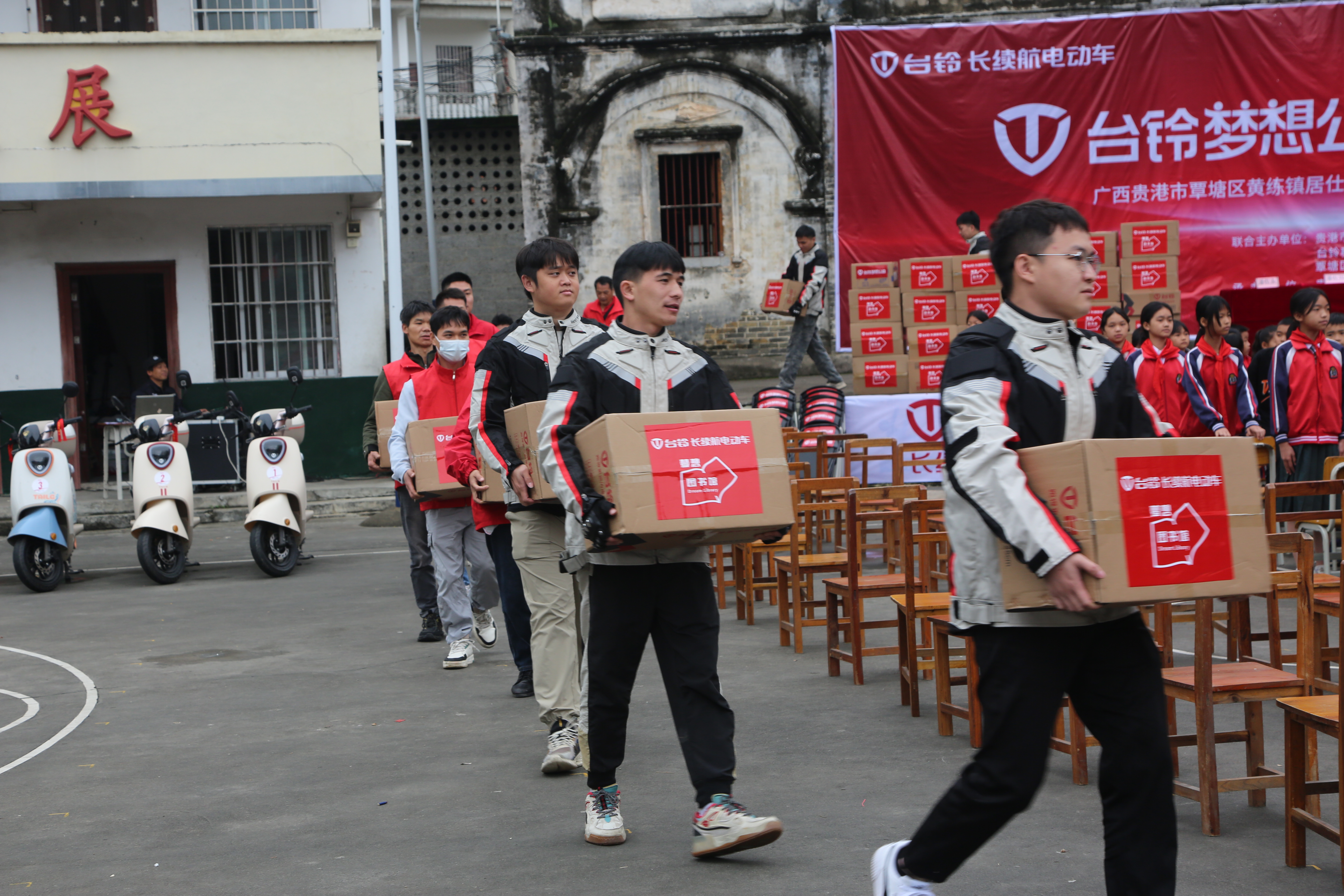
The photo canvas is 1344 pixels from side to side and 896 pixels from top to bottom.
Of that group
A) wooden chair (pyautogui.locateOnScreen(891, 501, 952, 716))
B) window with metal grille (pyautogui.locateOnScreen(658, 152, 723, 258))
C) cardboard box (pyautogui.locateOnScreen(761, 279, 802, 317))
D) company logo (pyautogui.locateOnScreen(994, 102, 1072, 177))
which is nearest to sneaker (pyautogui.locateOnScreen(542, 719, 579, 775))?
wooden chair (pyautogui.locateOnScreen(891, 501, 952, 716))

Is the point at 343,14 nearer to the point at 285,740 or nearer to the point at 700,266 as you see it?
the point at 700,266

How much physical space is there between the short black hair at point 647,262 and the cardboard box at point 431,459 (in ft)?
9.37

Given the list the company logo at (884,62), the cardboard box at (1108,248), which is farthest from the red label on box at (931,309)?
the company logo at (884,62)

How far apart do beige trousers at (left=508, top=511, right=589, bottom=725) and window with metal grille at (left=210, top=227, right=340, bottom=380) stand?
1205cm

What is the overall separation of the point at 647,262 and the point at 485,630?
4120 mm

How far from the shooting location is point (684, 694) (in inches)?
164

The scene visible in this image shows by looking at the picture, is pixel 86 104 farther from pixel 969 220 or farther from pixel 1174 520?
pixel 1174 520

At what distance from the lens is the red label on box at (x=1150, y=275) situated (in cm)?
1478

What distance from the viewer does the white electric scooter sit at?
1076 cm

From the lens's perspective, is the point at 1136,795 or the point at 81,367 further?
the point at 81,367

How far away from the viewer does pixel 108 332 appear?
1784cm

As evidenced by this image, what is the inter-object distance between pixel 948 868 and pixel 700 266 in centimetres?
1856

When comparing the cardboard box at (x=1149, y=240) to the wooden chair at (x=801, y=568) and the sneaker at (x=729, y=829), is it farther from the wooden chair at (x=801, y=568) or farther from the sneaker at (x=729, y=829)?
the sneaker at (x=729, y=829)

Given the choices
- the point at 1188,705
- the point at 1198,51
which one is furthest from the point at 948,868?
the point at 1198,51
